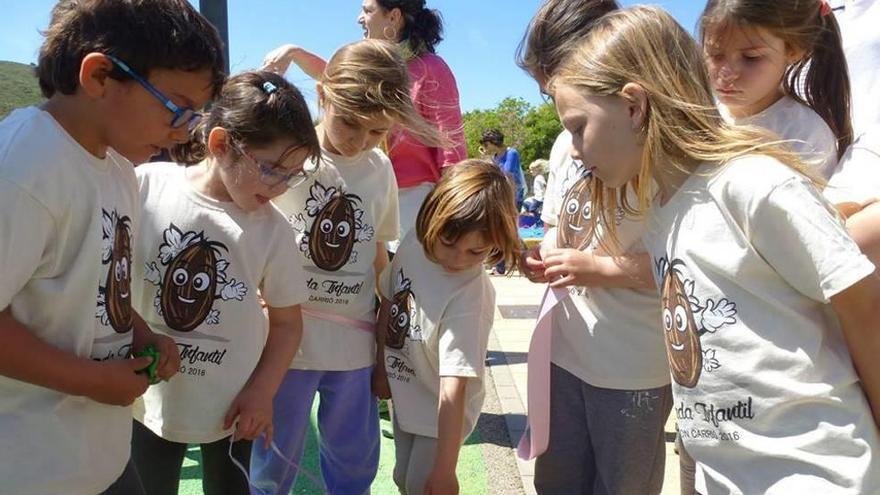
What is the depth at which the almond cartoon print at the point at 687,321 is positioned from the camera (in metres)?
1.43

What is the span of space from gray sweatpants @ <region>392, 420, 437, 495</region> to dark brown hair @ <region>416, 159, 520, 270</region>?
61 centimetres

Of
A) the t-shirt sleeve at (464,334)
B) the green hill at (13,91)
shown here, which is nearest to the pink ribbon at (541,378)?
the t-shirt sleeve at (464,334)

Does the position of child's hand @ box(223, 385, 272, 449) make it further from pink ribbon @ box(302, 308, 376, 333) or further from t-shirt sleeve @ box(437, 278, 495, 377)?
t-shirt sleeve @ box(437, 278, 495, 377)

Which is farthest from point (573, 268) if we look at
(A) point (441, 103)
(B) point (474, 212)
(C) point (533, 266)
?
(A) point (441, 103)

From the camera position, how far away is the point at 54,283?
4.70 ft

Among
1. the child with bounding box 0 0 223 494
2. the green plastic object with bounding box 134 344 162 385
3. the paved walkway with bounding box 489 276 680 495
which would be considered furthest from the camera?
the paved walkway with bounding box 489 276 680 495

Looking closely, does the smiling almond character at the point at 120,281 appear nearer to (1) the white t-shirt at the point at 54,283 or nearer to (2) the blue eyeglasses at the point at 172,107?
(1) the white t-shirt at the point at 54,283

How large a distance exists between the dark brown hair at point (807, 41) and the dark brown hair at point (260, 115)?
44.2 inches

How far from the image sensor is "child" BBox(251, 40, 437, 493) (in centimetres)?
236

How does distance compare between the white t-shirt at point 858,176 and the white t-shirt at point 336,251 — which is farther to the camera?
the white t-shirt at point 336,251

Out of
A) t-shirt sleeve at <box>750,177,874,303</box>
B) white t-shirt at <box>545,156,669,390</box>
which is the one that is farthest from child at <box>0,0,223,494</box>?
t-shirt sleeve at <box>750,177,874,303</box>

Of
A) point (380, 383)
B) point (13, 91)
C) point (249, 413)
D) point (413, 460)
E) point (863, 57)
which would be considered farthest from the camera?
point (13, 91)

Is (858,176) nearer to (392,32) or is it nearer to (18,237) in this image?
(18,237)

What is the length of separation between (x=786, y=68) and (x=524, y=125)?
47.3 meters
